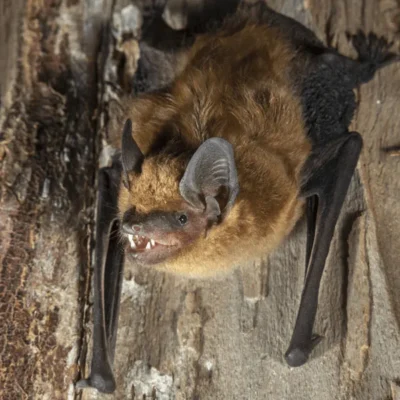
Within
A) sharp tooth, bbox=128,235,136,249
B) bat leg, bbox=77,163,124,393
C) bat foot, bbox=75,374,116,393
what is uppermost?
sharp tooth, bbox=128,235,136,249

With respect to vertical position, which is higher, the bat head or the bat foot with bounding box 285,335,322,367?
the bat head

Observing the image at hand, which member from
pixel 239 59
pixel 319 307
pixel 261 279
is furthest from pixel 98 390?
pixel 239 59

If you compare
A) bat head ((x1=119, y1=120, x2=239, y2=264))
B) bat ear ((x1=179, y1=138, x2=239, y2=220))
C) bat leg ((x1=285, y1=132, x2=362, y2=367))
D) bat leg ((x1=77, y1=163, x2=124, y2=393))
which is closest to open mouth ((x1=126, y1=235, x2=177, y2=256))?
bat head ((x1=119, y1=120, x2=239, y2=264))

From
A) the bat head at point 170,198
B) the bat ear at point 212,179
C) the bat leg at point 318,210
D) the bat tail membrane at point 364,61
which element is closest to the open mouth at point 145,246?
the bat head at point 170,198

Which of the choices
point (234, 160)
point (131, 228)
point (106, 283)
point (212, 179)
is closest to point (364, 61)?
point (234, 160)

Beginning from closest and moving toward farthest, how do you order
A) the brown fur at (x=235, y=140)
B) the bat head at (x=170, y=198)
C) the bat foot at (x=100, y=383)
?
1. the bat head at (x=170, y=198)
2. the brown fur at (x=235, y=140)
3. the bat foot at (x=100, y=383)

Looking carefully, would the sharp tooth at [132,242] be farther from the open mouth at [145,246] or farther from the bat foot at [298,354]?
the bat foot at [298,354]

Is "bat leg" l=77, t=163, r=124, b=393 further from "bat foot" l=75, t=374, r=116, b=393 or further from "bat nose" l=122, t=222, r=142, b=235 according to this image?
"bat nose" l=122, t=222, r=142, b=235
